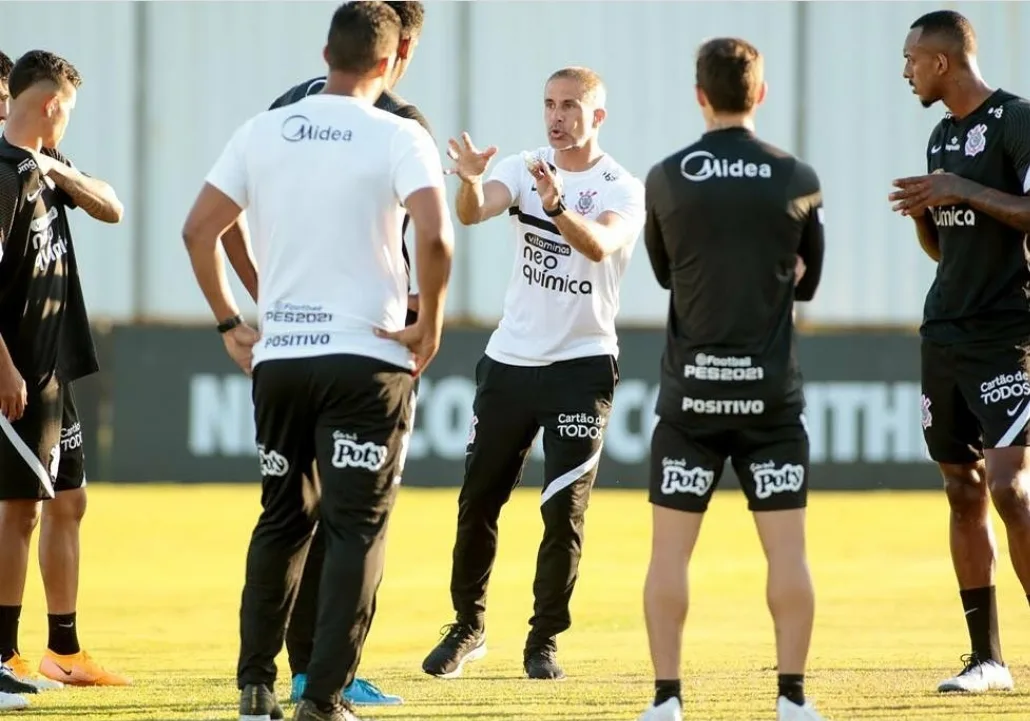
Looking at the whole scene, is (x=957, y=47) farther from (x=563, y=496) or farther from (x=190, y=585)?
(x=190, y=585)

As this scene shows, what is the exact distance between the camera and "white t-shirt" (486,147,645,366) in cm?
728

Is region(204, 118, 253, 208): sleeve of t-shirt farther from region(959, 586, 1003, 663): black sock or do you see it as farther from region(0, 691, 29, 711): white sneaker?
region(959, 586, 1003, 663): black sock

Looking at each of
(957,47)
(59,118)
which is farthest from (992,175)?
(59,118)

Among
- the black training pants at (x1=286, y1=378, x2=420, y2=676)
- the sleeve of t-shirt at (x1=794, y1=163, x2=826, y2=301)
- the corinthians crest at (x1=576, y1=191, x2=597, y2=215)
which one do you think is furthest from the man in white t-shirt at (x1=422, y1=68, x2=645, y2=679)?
the sleeve of t-shirt at (x1=794, y1=163, x2=826, y2=301)

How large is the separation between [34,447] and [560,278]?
2.25m

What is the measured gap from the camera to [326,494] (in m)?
5.38

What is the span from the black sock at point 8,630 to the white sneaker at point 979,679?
360 cm

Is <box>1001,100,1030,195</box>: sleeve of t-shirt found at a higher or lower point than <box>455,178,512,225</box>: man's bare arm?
higher

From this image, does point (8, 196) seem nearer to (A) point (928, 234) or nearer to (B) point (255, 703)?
(B) point (255, 703)

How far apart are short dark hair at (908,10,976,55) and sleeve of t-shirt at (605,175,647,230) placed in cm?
131

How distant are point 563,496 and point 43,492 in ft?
6.96

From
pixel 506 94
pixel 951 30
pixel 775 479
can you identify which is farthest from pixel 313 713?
pixel 506 94

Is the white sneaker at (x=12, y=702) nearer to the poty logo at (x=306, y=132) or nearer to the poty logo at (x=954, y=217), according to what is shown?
the poty logo at (x=306, y=132)

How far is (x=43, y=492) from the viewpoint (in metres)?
6.75
